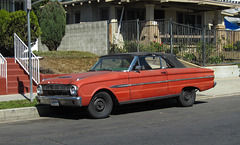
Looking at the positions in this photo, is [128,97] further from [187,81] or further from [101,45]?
[101,45]

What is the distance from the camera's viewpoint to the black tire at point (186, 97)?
10.1 m

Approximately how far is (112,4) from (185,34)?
6.11 m

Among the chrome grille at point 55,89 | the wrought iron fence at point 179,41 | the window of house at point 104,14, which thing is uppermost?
the window of house at point 104,14

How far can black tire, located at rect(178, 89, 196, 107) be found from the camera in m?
10.1

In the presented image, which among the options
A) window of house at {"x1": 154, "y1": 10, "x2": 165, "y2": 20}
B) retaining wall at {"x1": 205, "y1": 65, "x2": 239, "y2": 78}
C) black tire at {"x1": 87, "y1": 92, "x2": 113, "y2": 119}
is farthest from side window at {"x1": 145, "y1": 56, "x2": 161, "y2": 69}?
window of house at {"x1": 154, "y1": 10, "x2": 165, "y2": 20}

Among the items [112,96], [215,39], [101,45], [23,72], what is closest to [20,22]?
[23,72]

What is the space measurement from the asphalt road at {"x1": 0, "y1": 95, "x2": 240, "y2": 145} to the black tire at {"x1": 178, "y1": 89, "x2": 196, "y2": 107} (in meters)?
0.23

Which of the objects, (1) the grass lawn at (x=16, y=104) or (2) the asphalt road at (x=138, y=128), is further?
(1) the grass lawn at (x=16, y=104)

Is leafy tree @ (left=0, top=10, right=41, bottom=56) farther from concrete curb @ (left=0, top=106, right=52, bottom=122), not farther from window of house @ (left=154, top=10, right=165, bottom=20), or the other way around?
window of house @ (left=154, top=10, right=165, bottom=20)

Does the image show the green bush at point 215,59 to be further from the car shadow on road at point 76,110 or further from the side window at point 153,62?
the side window at point 153,62

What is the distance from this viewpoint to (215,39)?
60.9 feet

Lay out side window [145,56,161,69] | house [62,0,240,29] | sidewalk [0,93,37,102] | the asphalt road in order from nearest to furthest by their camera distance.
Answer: the asphalt road
side window [145,56,161,69]
sidewalk [0,93,37,102]
house [62,0,240,29]

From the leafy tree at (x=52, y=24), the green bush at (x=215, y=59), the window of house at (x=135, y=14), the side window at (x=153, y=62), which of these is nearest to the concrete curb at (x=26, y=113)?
the side window at (x=153, y=62)

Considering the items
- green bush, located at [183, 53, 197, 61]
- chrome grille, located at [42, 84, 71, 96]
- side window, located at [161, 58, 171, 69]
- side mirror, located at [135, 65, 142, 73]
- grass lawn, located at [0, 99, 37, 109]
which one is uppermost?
green bush, located at [183, 53, 197, 61]
